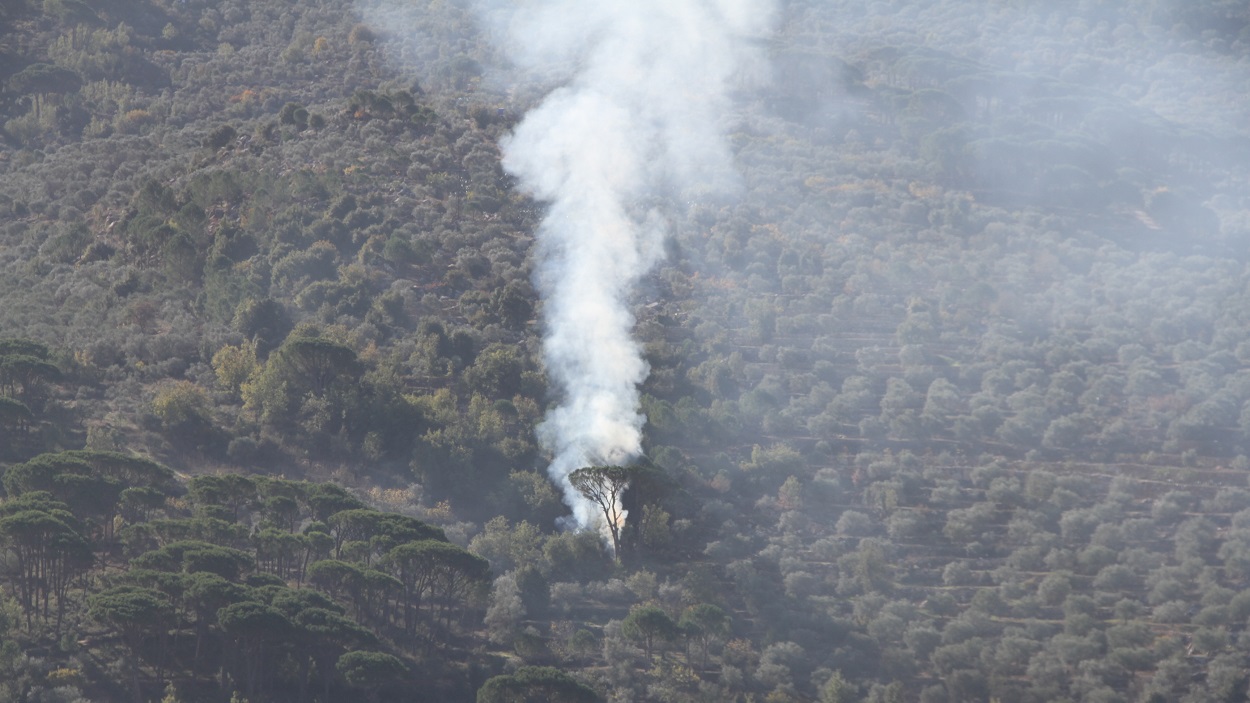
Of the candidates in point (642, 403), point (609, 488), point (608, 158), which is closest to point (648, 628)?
point (609, 488)

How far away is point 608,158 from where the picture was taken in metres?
62.7

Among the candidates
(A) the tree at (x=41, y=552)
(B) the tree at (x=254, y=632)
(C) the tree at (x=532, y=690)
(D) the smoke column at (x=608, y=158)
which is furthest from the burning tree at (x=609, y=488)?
(A) the tree at (x=41, y=552)

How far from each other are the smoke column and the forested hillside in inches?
48.0

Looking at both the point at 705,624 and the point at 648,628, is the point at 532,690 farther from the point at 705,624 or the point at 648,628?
the point at 705,624

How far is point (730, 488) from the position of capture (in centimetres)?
4481

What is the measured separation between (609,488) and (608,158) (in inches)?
973

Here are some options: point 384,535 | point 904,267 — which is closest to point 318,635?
point 384,535

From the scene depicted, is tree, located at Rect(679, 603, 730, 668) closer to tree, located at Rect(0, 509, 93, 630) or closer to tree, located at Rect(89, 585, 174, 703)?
tree, located at Rect(89, 585, 174, 703)

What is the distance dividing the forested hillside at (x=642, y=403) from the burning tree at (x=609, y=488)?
45 centimetres

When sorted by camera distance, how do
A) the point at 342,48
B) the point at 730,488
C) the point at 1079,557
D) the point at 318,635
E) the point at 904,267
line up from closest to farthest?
the point at 318,635 → the point at 1079,557 → the point at 730,488 → the point at 904,267 → the point at 342,48

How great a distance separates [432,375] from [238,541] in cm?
1305

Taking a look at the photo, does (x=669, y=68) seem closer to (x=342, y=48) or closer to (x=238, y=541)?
(x=342, y=48)

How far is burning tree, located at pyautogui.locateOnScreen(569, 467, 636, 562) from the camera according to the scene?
133 feet

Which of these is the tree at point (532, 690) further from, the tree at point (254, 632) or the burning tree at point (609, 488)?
the burning tree at point (609, 488)
